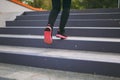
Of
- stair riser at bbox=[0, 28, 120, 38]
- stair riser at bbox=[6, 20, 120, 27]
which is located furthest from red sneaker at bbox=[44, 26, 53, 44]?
stair riser at bbox=[6, 20, 120, 27]

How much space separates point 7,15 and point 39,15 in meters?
0.79

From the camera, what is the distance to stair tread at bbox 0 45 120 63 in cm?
303

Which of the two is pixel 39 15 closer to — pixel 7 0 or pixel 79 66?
pixel 7 0

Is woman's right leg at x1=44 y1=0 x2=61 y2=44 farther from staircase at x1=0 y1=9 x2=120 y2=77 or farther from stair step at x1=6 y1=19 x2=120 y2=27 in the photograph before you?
stair step at x1=6 y1=19 x2=120 y2=27

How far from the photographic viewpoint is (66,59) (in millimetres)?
3158

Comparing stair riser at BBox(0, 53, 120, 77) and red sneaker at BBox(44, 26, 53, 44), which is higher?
red sneaker at BBox(44, 26, 53, 44)

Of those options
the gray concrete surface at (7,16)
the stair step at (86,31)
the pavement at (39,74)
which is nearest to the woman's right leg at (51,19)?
the pavement at (39,74)

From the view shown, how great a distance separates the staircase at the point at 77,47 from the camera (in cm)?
302

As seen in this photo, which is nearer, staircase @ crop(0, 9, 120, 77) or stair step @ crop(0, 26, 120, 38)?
staircase @ crop(0, 9, 120, 77)

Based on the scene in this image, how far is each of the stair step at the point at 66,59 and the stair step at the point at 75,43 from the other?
0.10 metres

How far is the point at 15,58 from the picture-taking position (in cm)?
361

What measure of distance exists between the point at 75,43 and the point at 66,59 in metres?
0.52

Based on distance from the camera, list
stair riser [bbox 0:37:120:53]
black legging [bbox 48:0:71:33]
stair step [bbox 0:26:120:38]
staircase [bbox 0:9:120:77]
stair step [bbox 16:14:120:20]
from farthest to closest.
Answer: stair step [bbox 16:14:120:20]
stair step [bbox 0:26:120:38]
black legging [bbox 48:0:71:33]
stair riser [bbox 0:37:120:53]
staircase [bbox 0:9:120:77]

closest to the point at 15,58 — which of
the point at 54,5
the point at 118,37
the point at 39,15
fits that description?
the point at 54,5
